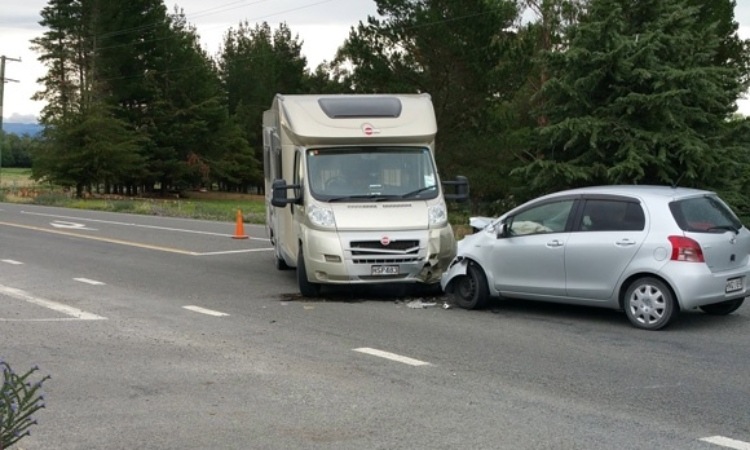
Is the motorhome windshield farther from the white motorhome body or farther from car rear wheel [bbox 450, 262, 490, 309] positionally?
car rear wheel [bbox 450, 262, 490, 309]

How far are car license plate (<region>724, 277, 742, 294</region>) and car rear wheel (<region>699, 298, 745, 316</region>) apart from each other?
56cm

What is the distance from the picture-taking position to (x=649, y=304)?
980 cm

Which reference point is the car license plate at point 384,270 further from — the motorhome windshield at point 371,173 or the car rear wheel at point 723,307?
the car rear wheel at point 723,307

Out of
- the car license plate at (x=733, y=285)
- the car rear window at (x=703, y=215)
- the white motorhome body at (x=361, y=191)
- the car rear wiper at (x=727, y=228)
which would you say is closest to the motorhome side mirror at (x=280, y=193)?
the white motorhome body at (x=361, y=191)

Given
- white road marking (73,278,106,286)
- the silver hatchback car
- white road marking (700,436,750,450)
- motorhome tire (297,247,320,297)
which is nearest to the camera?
white road marking (700,436,750,450)

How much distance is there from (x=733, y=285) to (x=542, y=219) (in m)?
2.24

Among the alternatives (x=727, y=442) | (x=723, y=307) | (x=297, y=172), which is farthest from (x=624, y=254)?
(x=297, y=172)

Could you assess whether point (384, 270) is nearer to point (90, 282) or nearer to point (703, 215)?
point (703, 215)

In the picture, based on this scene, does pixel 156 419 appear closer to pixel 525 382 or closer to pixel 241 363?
pixel 241 363

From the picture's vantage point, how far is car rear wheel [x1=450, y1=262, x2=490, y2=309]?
11297mm

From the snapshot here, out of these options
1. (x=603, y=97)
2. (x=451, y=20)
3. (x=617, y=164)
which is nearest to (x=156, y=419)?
(x=617, y=164)

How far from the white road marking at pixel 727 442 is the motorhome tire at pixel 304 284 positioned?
6.98 meters

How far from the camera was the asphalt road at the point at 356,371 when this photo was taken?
6.12m

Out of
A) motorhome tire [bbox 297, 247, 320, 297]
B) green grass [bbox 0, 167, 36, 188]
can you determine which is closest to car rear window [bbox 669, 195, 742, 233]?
motorhome tire [bbox 297, 247, 320, 297]
